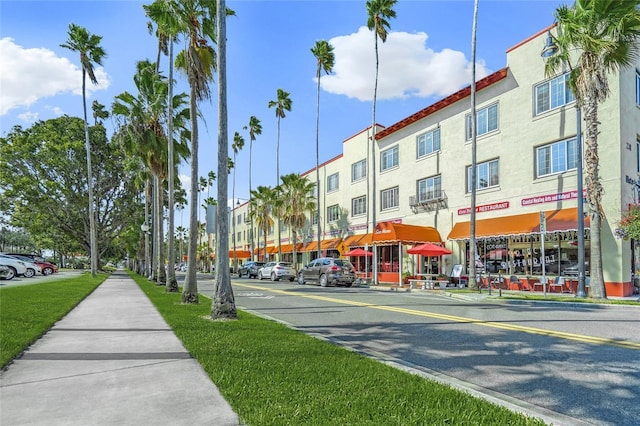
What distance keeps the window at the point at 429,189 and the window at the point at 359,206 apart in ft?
24.0

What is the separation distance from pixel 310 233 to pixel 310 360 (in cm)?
4141

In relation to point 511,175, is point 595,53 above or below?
above

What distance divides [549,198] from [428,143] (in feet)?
34.3

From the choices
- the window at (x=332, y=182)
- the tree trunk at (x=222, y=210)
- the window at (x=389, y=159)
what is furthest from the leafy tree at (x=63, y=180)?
the tree trunk at (x=222, y=210)

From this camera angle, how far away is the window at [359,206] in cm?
3766

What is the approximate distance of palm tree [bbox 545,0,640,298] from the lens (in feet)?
52.9

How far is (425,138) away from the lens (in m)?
30.9

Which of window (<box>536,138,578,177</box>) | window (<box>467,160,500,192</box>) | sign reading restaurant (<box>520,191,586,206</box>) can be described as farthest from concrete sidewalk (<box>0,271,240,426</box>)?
window (<box>467,160,500,192</box>)

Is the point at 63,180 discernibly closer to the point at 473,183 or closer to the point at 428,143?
the point at 428,143

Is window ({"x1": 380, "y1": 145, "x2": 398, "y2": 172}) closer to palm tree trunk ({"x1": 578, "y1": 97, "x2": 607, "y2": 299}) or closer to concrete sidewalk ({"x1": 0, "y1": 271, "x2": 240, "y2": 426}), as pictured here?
palm tree trunk ({"x1": 578, "y1": 97, "x2": 607, "y2": 299})

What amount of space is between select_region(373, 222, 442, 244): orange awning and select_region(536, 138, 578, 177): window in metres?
7.59

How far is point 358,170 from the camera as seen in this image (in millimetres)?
39031

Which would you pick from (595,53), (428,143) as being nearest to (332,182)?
(428,143)

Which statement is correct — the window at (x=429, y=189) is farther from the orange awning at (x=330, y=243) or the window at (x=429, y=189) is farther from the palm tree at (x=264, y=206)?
the palm tree at (x=264, y=206)
